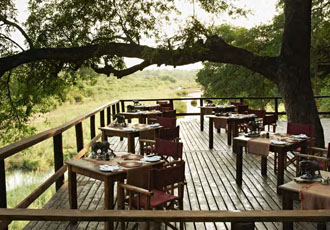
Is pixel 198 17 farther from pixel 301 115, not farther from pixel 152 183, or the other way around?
pixel 152 183

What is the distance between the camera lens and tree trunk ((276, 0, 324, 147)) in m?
8.47

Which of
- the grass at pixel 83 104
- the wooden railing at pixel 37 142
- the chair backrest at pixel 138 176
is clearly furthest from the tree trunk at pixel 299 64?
the grass at pixel 83 104

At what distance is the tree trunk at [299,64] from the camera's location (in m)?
8.47

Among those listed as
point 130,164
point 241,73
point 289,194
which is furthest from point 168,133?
point 241,73

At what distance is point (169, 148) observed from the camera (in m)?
4.88

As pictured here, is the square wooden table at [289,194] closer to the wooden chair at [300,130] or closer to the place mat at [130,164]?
the place mat at [130,164]

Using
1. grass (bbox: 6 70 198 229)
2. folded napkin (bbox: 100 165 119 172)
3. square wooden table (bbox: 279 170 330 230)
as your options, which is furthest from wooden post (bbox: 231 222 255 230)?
grass (bbox: 6 70 198 229)

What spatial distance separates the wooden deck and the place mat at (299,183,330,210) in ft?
3.05

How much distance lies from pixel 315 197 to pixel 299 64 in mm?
5844

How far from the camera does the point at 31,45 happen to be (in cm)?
987

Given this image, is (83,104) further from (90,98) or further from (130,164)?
(130,164)

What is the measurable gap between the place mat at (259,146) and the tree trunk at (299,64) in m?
3.10

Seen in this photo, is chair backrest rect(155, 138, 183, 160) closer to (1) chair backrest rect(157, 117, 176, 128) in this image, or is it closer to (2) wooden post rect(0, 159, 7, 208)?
(2) wooden post rect(0, 159, 7, 208)

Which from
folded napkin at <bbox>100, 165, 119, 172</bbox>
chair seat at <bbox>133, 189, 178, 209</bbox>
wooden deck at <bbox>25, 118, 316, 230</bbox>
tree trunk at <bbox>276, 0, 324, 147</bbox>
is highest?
tree trunk at <bbox>276, 0, 324, 147</bbox>
